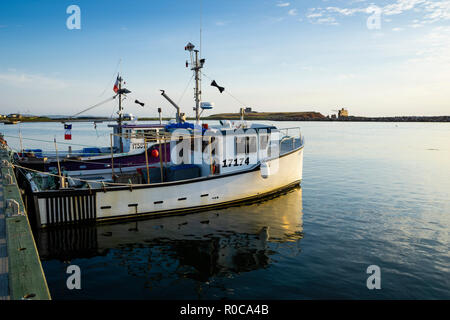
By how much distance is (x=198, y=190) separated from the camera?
619 inches

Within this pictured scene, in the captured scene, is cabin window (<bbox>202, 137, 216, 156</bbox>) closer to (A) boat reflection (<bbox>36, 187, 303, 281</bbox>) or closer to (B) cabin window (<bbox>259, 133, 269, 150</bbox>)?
(B) cabin window (<bbox>259, 133, 269, 150</bbox>)

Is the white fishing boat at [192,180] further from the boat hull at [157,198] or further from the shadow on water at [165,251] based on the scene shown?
the shadow on water at [165,251]

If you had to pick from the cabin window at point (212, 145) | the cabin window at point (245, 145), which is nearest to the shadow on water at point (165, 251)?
the cabin window at point (212, 145)

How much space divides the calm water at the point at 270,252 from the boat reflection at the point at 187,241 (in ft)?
0.14

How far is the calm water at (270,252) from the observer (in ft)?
28.9

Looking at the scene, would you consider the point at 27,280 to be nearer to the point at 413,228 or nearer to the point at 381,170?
the point at 413,228

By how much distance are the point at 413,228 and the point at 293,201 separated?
6704mm

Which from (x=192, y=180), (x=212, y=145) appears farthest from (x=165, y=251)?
(x=212, y=145)

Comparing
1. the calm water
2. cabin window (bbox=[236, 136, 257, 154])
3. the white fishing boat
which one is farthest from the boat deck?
cabin window (bbox=[236, 136, 257, 154])

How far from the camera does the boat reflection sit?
34.0ft

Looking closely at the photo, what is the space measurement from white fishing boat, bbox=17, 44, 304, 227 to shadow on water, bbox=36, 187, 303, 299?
2.46ft

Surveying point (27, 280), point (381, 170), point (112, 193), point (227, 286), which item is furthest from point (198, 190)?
point (381, 170)

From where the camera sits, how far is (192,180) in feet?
50.0

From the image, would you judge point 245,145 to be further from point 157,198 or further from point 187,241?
point 187,241
